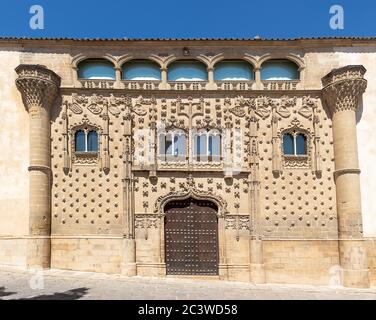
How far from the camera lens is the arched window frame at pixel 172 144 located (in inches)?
610

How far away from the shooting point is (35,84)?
14523 mm

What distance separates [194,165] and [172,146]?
1.14m

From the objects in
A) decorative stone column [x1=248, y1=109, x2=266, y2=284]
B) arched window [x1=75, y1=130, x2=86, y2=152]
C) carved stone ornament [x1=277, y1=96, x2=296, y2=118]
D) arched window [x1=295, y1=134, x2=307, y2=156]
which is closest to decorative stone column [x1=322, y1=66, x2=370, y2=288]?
arched window [x1=295, y1=134, x2=307, y2=156]

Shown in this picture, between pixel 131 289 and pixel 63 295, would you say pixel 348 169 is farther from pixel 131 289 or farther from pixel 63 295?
pixel 63 295

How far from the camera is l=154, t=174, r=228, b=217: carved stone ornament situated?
15.1m

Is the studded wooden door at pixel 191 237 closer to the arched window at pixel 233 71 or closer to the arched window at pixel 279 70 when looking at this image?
the arched window at pixel 233 71

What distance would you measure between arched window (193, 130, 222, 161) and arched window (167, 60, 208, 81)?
2.23 meters

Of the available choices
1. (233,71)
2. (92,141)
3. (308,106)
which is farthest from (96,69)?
(308,106)

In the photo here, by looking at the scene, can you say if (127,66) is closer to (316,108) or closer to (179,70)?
(179,70)

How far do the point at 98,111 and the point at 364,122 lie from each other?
10.1 m

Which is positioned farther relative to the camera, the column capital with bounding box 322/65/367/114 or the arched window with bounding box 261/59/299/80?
the arched window with bounding box 261/59/299/80

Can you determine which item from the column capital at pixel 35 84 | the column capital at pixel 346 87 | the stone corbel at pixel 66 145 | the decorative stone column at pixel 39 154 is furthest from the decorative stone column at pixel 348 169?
the decorative stone column at pixel 39 154

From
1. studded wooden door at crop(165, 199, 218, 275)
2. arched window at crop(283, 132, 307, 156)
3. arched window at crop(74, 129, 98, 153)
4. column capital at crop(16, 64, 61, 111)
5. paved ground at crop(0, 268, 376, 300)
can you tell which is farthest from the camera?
arched window at crop(283, 132, 307, 156)

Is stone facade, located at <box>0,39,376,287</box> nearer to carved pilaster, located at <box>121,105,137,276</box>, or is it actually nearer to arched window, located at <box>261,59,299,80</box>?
carved pilaster, located at <box>121,105,137,276</box>
